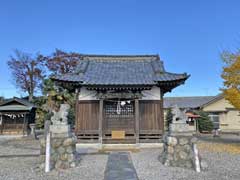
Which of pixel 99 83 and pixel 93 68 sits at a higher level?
pixel 93 68

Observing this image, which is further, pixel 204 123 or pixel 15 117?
pixel 15 117

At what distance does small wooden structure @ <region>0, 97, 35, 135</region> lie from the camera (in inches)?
832

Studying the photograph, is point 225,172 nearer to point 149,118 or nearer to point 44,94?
point 149,118

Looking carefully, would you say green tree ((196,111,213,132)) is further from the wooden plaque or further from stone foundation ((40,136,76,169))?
stone foundation ((40,136,76,169))

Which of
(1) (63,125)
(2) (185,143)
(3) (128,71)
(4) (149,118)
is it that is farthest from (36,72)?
(2) (185,143)

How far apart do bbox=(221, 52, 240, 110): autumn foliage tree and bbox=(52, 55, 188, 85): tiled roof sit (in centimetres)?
195

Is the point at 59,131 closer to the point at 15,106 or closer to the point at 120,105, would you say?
the point at 120,105

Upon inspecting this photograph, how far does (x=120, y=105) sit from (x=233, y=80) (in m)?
5.86

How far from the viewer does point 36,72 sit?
2809 cm

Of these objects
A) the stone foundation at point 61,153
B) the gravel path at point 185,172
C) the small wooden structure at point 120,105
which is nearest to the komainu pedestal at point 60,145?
the stone foundation at point 61,153

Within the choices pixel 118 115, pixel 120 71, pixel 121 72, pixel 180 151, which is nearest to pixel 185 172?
pixel 180 151

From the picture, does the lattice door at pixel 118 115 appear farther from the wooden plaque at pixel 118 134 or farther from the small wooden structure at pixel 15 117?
the small wooden structure at pixel 15 117

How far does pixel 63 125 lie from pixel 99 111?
14.2 feet

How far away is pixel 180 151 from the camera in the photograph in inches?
241
